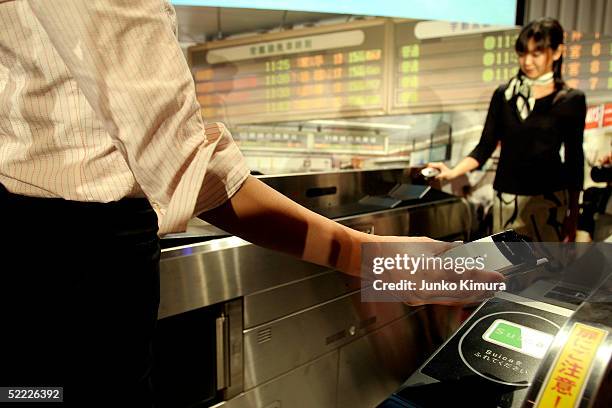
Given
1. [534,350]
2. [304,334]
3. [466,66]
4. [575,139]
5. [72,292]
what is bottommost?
[304,334]

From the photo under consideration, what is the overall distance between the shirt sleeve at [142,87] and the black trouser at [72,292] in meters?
0.07

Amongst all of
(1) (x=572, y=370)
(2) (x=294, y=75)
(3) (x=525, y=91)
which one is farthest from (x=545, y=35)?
(1) (x=572, y=370)

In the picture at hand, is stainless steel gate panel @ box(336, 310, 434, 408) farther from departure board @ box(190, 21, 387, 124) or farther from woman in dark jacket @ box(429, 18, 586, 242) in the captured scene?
departure board @ box(190, 21, 387, 124)

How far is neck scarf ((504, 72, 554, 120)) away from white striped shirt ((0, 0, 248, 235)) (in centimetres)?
139

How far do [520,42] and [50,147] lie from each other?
150 cm

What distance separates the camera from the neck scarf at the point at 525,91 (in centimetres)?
148

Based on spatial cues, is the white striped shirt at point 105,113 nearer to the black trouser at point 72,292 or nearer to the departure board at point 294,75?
the black trouser at point 72,292

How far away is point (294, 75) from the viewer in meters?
2.31

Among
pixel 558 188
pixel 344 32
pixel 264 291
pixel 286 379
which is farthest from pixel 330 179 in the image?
pixel 344 32

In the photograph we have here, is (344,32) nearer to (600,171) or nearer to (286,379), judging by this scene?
(600,171)

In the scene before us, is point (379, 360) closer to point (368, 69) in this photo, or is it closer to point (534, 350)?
point (534, 350)

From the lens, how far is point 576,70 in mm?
1876

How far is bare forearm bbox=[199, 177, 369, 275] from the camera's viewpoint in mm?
424

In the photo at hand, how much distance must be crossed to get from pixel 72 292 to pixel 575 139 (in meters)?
1.53
